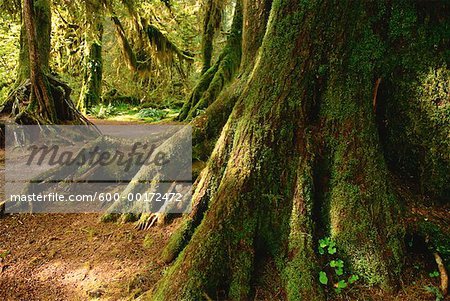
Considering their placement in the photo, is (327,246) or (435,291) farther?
(327,246)

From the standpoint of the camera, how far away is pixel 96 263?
353 centimetres

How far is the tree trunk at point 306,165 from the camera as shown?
2795 mm

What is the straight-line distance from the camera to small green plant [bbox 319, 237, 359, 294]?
2.68 m

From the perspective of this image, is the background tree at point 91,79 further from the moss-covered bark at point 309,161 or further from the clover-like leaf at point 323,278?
the clover-like leaf at point 323,278

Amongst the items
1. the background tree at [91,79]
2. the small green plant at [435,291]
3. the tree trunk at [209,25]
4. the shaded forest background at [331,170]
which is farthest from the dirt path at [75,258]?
the background tree at [91,79]

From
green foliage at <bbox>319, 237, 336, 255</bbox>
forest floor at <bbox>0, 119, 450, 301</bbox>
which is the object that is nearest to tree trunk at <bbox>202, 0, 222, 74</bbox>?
forest floor at <bbox>0, 119, 450, 301</bbox>

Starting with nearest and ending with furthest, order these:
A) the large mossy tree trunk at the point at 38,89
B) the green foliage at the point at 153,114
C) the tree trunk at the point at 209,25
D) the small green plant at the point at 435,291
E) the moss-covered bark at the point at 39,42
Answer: the small green plant at the point at 435,291 < the large mossy tree trunk at the point at 38,89 < the moss-covered bark at the point at 39,42 < the tree trunk at the point at 209,25 < the green foliage at the point at 153,114

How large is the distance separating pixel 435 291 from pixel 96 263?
9.76 ft

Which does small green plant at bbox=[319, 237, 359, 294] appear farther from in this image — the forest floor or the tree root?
the tree root

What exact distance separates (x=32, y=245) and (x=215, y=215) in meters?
2.42

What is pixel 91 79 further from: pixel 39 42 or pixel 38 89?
pixel 38 89

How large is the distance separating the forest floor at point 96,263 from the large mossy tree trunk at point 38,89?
352 centimetres

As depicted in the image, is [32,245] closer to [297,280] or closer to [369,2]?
[297,280]

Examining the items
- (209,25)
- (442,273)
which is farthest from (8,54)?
(442,273)
